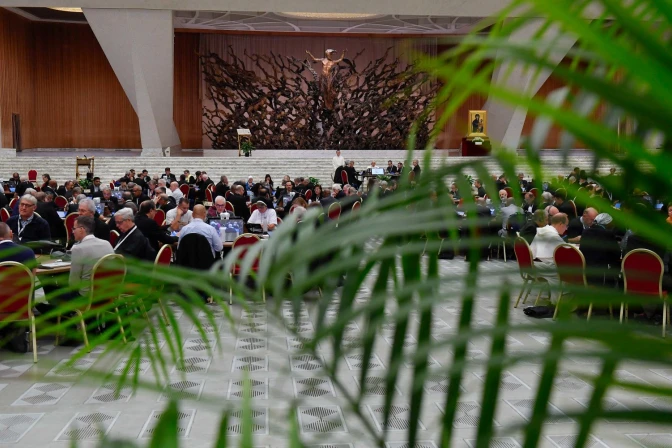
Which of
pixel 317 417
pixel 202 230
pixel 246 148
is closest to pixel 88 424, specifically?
pixel 317 417

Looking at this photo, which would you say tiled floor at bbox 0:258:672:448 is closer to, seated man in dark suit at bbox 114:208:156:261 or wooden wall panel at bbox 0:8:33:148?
seated man in dark suit at bbox 114:208:156:261

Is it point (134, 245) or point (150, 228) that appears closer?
point (134, 245)

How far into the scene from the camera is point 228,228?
8.09 meters

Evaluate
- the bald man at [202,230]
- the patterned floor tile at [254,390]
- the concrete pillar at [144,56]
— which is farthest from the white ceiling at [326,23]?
the patterned floor tile at [254,390]

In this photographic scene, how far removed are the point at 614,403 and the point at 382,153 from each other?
20.3m

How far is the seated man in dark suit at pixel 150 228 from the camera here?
7.59 metres

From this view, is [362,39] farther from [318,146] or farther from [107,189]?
[107,189]

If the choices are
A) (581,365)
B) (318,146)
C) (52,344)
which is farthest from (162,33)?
(581,365)

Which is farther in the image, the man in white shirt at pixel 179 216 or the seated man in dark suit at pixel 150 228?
the man in white shirt at pixel 179 216

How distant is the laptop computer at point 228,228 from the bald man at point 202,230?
461 mm

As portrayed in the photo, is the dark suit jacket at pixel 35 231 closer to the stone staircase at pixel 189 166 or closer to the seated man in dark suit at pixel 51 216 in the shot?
the seated man in dark suit at pixel 51 216

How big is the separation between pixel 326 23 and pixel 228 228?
2107 centimetres

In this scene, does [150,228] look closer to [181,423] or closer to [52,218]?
[52,218]

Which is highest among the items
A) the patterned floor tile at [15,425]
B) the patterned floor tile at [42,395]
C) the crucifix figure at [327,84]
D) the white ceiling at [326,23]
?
the white ceiling at [326,23]
